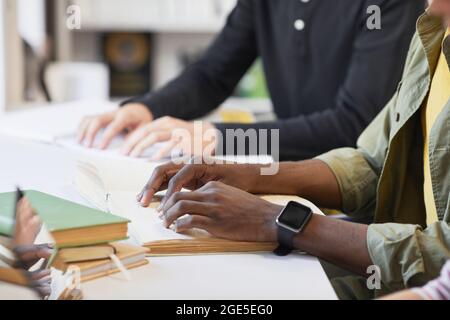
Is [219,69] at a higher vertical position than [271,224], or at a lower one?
higher

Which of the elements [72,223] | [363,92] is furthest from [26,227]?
[363,92]

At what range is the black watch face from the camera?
0.86m

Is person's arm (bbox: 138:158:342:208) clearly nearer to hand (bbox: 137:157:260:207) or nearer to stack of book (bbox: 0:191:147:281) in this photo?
Result: hand (bbox: 137:157:260:207)

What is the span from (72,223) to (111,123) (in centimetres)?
75

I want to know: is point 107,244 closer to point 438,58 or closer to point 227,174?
point 227,174

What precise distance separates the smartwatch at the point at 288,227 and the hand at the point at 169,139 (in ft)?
1.59

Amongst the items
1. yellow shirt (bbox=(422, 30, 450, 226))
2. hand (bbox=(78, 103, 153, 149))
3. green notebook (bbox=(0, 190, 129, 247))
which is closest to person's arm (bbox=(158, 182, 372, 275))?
green notebook (bbox=(0, 190, 129, 247))

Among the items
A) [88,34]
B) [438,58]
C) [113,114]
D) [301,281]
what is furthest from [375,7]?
[88,34]

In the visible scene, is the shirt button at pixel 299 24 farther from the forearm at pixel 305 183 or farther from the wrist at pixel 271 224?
the wrist at pixel 271 224

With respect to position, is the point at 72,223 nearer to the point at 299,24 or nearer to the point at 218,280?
the point at 218,280

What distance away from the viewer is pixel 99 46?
11.6 feet

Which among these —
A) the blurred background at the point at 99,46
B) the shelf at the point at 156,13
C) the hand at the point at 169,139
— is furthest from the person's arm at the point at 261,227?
the shelf at the point at 156,13

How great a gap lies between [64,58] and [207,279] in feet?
7.83

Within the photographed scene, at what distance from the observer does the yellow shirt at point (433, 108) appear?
40.8 inches
